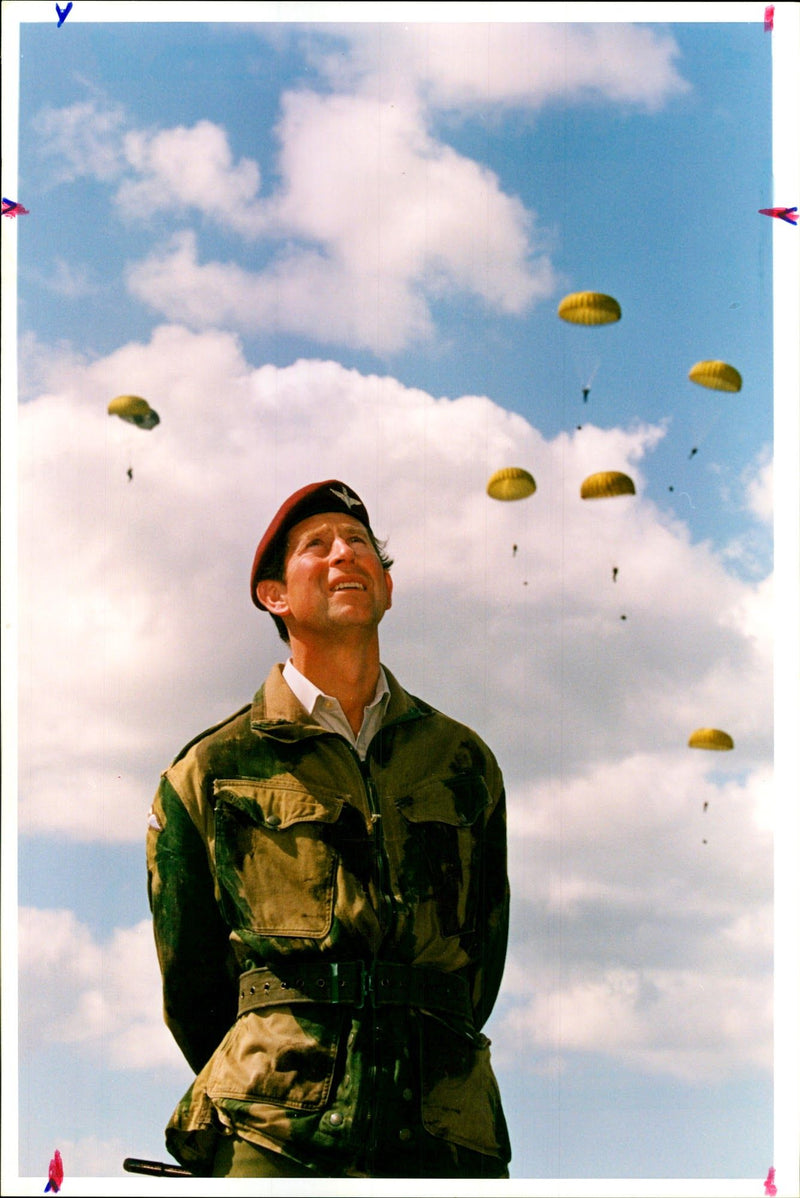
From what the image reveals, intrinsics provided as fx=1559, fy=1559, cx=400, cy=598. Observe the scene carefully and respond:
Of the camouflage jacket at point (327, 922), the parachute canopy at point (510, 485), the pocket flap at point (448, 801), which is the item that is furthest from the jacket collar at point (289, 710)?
the parachute canopy at point (510, 485)

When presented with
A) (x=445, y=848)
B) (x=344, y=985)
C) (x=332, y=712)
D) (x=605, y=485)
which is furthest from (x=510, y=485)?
(x=344, y=985)

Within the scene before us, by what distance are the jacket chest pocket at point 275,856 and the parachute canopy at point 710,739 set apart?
2044 millimetres

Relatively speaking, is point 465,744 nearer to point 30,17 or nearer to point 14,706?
point 14,706

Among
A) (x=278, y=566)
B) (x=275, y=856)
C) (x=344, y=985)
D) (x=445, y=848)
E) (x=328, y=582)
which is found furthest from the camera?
(x=278, y=566)

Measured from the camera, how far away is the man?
25.2ft

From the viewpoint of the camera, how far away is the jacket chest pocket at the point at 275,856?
25.9ft

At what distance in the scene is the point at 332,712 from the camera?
8398 millimetres

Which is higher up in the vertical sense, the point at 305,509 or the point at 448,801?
the point at 305,509

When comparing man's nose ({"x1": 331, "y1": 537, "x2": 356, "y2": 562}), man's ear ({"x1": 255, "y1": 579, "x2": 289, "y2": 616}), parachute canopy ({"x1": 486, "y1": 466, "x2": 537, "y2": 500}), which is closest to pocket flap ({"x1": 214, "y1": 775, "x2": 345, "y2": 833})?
man's ear ({"x1": 255, "y1": 579, "x2": 289, "y2": 616})

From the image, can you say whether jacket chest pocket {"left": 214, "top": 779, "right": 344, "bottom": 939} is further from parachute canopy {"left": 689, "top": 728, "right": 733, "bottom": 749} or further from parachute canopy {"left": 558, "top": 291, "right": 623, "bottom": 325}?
parachute canopy {"left": 558, "top": 291, "right": 623, "bottom": 325}

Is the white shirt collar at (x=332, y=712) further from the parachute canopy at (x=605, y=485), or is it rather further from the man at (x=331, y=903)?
the parachute canopy at (x=605, y=485)

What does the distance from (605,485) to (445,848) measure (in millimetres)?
2224

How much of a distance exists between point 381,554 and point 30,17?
371cm

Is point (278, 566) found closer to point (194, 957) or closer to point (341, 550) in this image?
point (341, 550)
